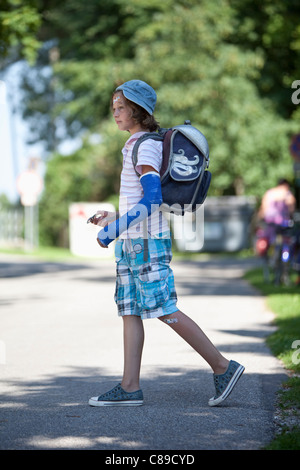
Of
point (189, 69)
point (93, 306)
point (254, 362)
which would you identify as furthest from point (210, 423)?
point (189, 69)

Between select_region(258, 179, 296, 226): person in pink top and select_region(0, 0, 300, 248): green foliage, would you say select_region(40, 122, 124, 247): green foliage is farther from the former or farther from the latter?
select_region(258, 179, 296, 226): person in pink top

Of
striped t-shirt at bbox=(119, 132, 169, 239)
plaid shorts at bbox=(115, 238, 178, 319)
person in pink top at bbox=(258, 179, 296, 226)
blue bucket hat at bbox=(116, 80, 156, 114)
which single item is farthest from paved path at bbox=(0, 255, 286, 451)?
person in pink top at bbox=(258, 179, 296, 226)

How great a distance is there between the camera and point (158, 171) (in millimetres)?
5062

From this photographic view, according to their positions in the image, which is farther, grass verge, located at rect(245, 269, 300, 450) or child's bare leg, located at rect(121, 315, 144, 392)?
child's bare leg, located at rect(121, 315, 144, 392)

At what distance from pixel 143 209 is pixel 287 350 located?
2807mm

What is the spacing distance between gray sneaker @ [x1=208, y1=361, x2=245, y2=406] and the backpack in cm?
94

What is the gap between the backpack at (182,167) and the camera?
5.05 m

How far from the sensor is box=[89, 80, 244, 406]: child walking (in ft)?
16.9

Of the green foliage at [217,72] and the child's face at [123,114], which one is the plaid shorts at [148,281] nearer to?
the child's face at [123,114]

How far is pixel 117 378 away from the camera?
6.23 metres

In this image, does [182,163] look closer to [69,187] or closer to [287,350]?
[287,350]

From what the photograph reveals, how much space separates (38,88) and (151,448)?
54.8 meters

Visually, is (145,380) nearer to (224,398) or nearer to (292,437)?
(224,398)

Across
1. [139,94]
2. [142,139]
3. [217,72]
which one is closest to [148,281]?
[142,139]
